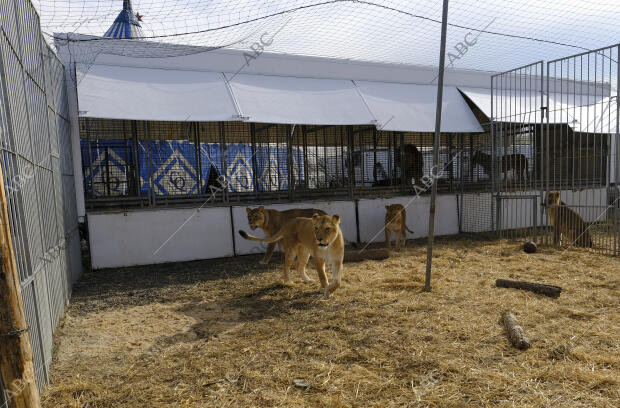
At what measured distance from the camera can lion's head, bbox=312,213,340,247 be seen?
560cm

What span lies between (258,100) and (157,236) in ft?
10.8

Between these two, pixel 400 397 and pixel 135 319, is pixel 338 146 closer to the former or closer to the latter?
pixel 135 319

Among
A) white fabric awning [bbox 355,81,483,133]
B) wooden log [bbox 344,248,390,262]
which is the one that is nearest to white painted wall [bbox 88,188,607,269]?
wooden log [bbox 344,248,390,262]

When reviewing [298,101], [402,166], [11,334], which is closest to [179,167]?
[298,101]

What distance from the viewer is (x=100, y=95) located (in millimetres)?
7605

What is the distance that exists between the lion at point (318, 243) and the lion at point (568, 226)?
5.48 meters

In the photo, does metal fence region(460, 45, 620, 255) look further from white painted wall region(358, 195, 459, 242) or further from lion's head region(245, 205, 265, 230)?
lion's head region(245, 205, 265, 230)

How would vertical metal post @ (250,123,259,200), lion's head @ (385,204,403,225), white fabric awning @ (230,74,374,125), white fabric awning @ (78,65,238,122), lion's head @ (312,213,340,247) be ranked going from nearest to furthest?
lion's head @ (312,213,340,247), white fabric awning @ (78,65,238,122), white fabric awning @ (230,74,374,125), lion's head @ (385,204,403,225), vertical metal post @ (250,123,259,200)

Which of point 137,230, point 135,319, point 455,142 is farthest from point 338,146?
point 135,319

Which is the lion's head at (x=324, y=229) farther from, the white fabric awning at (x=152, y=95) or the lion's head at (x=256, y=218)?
the white fabric awning at (x=152, y=95)

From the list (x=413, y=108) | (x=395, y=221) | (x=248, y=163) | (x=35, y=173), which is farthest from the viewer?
(x=248, y=163)

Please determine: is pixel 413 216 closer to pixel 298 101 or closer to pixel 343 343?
pixel 298 101

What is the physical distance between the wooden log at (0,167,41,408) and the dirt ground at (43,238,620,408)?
774mm

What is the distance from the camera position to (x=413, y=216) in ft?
35.6
